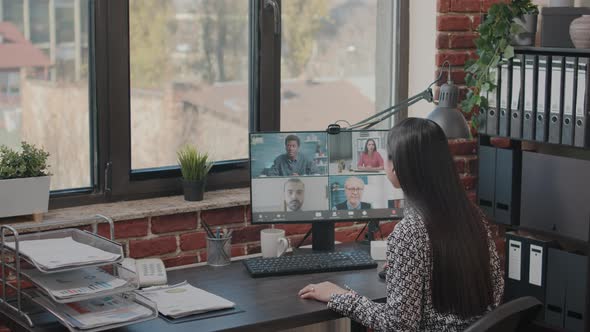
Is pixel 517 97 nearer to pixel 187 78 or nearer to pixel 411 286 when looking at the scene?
pixel 187 78

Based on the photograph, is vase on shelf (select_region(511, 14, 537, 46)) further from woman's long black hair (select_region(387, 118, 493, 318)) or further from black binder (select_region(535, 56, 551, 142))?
woman's long black hair (select_region(387, 118, 493, 318))

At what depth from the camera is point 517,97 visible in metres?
3.53

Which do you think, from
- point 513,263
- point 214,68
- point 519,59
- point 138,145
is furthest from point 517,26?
point 138,145

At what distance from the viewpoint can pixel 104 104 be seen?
3111 mm

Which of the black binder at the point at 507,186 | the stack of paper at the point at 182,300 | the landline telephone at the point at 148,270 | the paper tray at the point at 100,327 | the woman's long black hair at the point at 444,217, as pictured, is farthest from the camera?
the black binder at the point at 507,186

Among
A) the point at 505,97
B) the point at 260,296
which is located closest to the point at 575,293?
the point at 505,97

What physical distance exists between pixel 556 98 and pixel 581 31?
26cm

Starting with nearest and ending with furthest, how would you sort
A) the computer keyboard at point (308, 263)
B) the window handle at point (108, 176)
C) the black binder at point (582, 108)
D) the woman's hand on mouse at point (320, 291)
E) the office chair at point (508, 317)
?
the office chair at point (508, 317) → the woman's hand on mouse at point (320, 291) → the computer keyboard at point (308, 263) → the window handle at point (108, 176) → the black binder at point (582, 108)

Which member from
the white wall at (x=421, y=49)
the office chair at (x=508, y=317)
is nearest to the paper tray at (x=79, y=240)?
the office chair at (x=508, y=317)

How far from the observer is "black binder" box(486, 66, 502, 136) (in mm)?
3592

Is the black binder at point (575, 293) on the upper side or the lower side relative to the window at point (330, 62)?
lower

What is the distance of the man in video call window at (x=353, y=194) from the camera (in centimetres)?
311

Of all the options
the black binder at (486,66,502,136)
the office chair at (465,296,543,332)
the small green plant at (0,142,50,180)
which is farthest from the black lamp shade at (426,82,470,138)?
the small green plant at (0,142,50,180)

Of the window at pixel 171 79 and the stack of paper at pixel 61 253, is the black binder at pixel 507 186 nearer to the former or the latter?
the window at pixel 171 79
